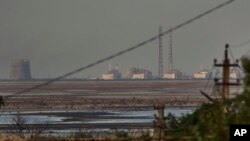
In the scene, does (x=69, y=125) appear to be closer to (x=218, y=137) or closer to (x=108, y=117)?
(x=108, y=117)

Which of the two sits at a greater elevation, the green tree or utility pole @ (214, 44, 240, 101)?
utility pole @ (214, 44, 240, 101)

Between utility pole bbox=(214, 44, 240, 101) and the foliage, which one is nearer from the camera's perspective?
the foliage

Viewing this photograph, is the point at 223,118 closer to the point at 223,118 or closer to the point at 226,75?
the point at 223,118

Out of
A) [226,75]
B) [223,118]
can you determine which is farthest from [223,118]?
[226,75]

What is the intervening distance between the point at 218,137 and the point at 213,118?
717 mm

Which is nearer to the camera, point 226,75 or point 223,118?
point 223,118

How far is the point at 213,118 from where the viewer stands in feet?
74.2

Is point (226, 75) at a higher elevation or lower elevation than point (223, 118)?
higher

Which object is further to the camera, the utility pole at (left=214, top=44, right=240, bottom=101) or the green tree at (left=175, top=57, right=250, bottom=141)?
the utility pole at (left=214, top=44, right=240, bottom=101)

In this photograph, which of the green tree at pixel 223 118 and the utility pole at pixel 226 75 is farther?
the utility pole at pixel 226 75

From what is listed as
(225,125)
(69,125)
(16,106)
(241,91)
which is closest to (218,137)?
(225,125)

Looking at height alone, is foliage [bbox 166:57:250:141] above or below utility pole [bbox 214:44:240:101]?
below

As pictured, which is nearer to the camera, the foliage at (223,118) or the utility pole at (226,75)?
the foliage at (223,118)

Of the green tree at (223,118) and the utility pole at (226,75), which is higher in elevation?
the utility pole at (226,75)
